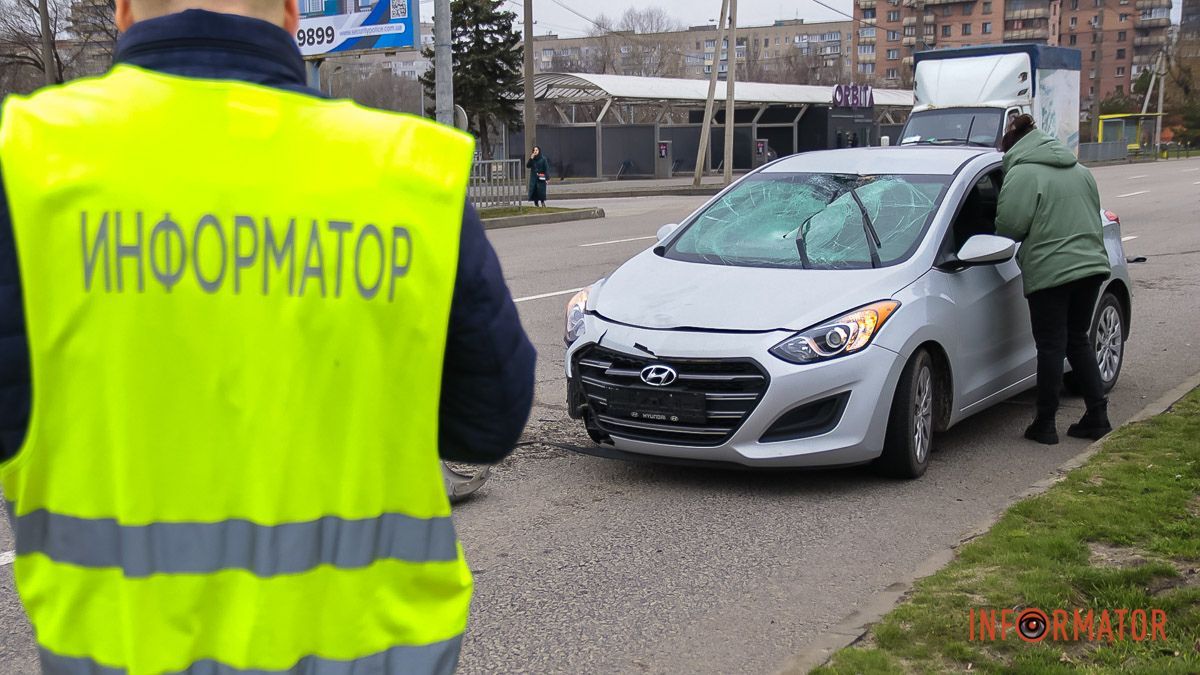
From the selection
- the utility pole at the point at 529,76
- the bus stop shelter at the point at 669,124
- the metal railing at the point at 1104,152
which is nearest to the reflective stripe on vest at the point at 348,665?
the utility pole at the point at 529,76

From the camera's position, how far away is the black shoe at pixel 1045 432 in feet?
23.3

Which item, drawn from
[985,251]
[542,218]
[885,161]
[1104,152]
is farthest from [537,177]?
[1104,152]

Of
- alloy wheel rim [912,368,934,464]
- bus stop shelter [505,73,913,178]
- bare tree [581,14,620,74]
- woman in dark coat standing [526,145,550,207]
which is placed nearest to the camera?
alloy wheel rim [912,368,934,464]

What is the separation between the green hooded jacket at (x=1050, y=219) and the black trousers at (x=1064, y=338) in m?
0.10

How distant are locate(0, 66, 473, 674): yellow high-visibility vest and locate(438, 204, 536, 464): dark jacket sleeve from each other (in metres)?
0.04

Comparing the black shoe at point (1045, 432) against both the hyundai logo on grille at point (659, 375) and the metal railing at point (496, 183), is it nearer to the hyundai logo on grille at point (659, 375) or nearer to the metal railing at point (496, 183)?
the hyundai logo on grille at point (659, 375)

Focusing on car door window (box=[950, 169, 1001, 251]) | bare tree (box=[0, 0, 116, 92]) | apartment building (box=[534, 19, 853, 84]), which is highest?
apartment building (box=[534, 19, 853, 84])

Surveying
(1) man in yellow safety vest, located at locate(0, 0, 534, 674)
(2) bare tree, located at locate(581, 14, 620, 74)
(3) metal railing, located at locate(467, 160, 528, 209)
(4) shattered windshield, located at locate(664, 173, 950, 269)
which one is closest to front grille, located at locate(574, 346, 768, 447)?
(4) shattered windshield, located at locate(664, 173, 950, 269)

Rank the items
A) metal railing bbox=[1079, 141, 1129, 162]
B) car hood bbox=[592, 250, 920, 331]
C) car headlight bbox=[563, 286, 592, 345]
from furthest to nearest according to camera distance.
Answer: metal railing bbox=[1079, 141, 1129, 162] → car headlight bbox=[563, 286, 592, 345] → car hood bbox=[592, 250, 920, 331]

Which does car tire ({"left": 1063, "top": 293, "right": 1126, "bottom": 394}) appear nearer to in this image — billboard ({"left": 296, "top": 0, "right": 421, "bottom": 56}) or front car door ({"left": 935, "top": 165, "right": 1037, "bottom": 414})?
front car door ({"left": 935, "top": 165, "right": 1037, "bottom": 414})

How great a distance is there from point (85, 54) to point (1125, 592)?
1847 inches

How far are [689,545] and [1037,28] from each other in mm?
144749

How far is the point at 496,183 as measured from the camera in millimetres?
27938

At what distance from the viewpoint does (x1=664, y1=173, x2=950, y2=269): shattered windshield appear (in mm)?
6793
